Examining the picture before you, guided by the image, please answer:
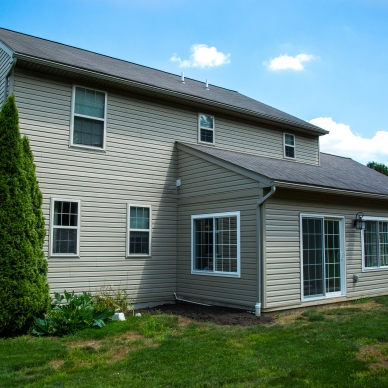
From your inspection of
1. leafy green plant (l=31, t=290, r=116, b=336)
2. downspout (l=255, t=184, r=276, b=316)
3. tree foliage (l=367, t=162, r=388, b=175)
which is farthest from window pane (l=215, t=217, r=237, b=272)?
tree foliage (l=367, t=162, r=388, b=175)

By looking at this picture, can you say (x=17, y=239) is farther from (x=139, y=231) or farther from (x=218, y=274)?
(x=218, y=274)

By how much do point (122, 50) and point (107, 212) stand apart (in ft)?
24.7

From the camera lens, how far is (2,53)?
10258 mm

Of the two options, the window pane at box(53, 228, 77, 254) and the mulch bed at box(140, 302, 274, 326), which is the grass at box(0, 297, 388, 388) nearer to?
the mulch bed at box(140, 302, 274, 326)

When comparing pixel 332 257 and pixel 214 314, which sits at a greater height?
pixel 332 257

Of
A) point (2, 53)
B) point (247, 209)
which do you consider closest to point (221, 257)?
point (247, 209)

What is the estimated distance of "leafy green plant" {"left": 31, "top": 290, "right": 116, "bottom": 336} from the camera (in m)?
7.55

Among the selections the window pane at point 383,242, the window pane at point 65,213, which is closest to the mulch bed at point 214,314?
the window pane at point 65,213

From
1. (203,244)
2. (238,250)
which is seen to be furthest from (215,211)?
(238,250)

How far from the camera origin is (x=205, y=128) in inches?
496

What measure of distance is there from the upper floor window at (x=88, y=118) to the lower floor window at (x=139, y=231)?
1824 millimetres

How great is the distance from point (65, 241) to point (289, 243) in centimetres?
493

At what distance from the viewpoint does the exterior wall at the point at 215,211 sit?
31.3 feet

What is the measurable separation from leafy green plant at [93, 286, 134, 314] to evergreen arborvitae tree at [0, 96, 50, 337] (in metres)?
2.13
